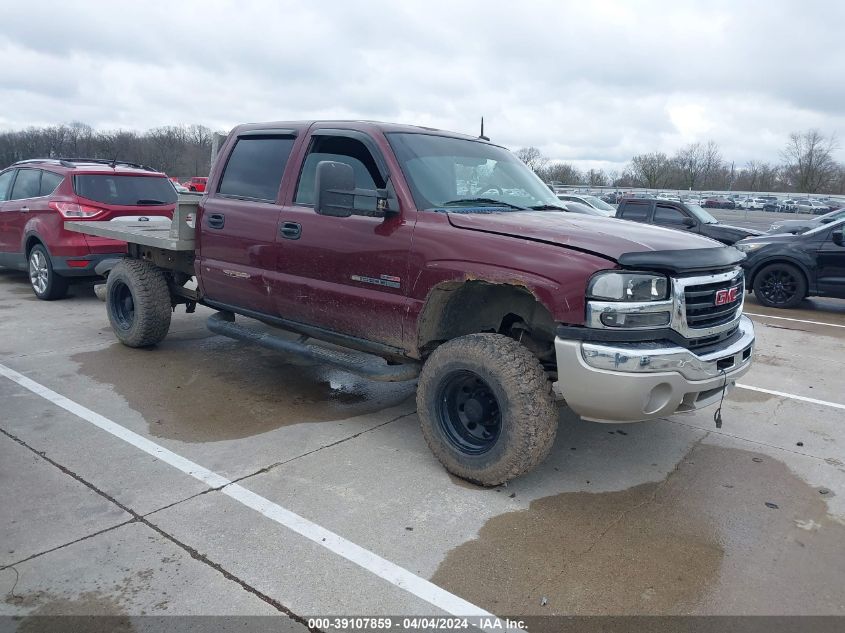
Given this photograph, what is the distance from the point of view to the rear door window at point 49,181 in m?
8.35

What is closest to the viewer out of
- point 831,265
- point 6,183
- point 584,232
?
point 584,232

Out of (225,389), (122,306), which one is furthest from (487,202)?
(122,306)

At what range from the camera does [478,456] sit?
12.2 ft

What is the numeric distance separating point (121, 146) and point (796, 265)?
56217 millimetres

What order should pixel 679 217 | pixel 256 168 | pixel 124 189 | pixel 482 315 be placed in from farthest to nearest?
1. pixel 679 217
2. pixel 124 189
3. pixel 256 168
4. pixel 482 315

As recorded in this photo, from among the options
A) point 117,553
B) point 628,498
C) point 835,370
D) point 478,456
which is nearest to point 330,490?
point 478,456

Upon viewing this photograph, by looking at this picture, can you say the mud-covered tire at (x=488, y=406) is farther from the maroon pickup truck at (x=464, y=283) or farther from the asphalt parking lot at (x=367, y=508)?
the asphalt parking lot at (x=367, y=508)

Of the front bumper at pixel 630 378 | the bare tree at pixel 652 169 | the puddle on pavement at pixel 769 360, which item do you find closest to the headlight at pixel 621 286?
the front bumper at pixel 630 378

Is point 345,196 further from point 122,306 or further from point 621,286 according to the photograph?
point 122,306

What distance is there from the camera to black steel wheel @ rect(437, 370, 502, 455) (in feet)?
12.5

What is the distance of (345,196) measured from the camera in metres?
3.99

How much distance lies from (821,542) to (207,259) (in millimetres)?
4655

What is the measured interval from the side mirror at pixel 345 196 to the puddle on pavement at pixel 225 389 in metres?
1.59

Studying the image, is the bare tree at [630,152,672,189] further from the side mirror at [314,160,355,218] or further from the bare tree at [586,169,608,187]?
the side mirror at [314,160,355,218]
